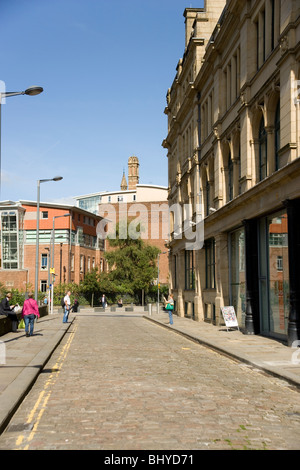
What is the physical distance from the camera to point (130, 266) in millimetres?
80125

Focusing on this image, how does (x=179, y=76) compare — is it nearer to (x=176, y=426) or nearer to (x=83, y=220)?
(x=176, y=426)

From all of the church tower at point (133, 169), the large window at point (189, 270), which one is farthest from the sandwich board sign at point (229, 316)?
the church tower at point (133, 169)

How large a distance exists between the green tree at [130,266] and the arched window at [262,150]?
5799 centimetres

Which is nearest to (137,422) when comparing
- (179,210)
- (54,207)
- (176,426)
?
(176,426)

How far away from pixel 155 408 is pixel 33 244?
76157mm

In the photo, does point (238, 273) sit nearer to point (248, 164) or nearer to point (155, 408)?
point (248, 164)

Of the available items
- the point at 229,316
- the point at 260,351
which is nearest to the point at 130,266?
the point at 229,316

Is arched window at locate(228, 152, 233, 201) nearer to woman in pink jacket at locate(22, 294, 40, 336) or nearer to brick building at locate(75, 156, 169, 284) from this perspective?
woman in pink jacket at locate(22, 294, 40, 336)

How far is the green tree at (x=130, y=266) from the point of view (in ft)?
261

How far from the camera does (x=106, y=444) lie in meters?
6.41

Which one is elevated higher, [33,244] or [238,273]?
[33,244]

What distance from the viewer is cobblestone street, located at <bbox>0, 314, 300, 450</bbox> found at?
6.62m
